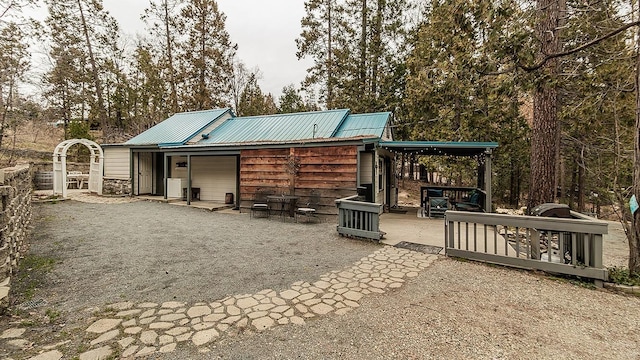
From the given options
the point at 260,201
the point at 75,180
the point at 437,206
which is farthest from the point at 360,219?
the point at 75,180

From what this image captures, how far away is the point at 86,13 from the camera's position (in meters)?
17.0

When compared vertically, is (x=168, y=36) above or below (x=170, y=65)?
above

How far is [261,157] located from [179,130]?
664 cm

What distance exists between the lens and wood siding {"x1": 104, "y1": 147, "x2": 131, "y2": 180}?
13.6 metres

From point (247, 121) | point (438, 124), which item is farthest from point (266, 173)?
point (438, 124)

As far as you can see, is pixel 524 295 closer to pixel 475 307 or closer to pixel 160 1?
pixel 475 307

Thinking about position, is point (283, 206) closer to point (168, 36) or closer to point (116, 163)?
point (116, 163)

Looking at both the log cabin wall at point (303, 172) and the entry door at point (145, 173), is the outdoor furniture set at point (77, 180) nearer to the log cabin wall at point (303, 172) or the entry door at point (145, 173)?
the entry door at point (145, 173)

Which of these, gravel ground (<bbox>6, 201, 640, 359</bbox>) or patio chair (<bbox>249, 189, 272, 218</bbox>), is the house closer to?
patio chair (<bbox>249, 189, 272, 218</bbox>)

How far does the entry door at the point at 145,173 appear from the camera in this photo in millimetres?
13742

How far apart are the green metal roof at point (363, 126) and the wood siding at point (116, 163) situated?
10.9m

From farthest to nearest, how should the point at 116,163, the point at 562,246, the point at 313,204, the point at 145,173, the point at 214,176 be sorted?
the point at 145,173, the point at 116,163, the point at 214,176, the point at 313,204, the point at 562,246

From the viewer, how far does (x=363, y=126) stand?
1065cm

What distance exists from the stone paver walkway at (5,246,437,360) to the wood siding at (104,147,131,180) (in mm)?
12945
